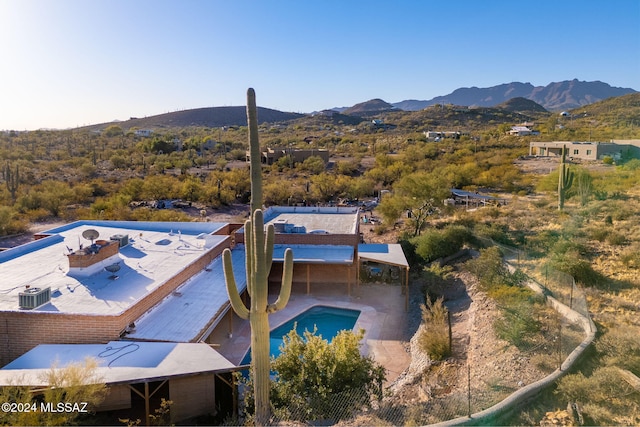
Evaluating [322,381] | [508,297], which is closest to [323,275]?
[508,297]

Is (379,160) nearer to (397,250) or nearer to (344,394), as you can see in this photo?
(397,250)

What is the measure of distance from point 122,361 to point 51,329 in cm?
271

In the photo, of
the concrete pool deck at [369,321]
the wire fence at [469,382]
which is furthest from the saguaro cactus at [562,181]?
the concrete pool deck at [369,321]

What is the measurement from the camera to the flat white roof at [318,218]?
23.4 m

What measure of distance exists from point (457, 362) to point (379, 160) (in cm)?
4348

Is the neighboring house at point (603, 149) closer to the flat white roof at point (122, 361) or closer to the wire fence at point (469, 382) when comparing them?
the wire fence at point (469, 382)

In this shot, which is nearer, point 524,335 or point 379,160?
point 524,335

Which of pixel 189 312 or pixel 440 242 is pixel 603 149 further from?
pixel 189 312

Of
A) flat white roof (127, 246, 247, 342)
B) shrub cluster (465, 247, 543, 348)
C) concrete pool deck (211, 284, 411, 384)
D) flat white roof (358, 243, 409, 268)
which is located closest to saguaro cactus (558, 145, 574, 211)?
shrub cluster (465, 247, 543, 348)

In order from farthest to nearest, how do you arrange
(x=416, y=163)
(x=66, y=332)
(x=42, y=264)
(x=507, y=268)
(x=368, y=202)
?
(x=416, y=163) < (x=368, y=202) < (x=507, y=268) < (x=42, y=264) < (x=66, y=332)

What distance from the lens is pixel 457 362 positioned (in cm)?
1304

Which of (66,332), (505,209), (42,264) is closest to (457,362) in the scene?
(66,332)

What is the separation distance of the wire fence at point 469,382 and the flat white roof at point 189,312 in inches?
170

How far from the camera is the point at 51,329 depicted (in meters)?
12.1
